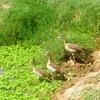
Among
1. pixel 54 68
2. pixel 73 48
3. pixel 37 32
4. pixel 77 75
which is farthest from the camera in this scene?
pixel 37 32

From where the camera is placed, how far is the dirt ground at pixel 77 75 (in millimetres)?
11880

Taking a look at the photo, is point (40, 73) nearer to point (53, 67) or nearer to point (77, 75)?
point (53, 67)

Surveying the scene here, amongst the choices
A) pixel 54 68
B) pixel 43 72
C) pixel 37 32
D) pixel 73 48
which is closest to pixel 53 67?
pixel 54 68

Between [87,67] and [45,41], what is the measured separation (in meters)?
2.54

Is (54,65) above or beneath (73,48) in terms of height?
beneath

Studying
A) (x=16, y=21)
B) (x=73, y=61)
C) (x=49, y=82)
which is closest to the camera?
(x=49, y=82)

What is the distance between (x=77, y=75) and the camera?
13.4m

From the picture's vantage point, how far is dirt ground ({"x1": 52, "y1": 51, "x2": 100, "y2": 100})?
1188 cm

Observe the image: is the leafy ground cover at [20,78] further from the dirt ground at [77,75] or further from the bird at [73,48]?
the bird at [73,48]

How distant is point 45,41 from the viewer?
1596cm

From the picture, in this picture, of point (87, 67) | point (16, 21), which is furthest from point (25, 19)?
point (87, 67)

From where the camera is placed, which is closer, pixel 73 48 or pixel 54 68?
pixel 54 68

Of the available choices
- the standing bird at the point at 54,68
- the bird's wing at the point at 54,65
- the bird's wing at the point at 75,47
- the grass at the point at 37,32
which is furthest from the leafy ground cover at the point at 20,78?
the bird's wing at the point at 75,47

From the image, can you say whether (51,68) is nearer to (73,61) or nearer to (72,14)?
(73,61)
